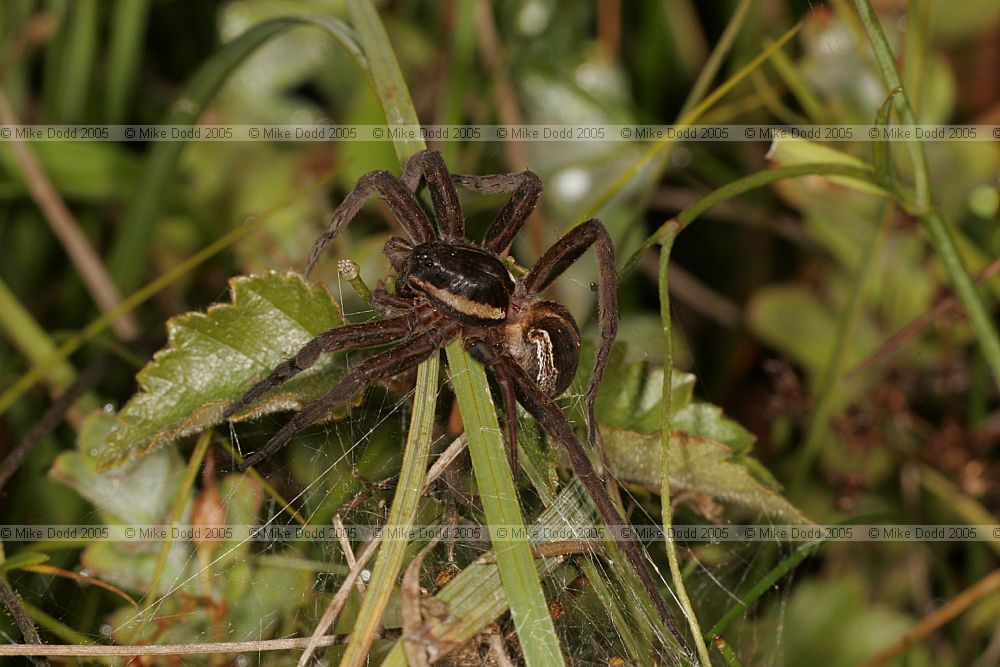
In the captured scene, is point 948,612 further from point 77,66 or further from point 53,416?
point 77,66

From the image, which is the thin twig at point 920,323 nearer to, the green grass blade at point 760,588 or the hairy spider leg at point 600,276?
the green grass blade at point 760,588

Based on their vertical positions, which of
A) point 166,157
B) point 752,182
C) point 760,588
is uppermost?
point 166,157

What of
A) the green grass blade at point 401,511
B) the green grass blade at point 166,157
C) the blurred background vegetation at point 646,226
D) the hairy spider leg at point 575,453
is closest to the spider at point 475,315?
the hairy spider leg at point 575,453

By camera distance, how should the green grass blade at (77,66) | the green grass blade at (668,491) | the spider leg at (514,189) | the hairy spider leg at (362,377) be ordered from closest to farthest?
the green grass blade at (668,491)
the hairy spider leg at (362,377)
the spider leg at (514,189)
the green grass blade at (77,66)

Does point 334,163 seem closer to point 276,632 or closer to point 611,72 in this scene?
point 611,72

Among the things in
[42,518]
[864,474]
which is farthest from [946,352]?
[42,518]

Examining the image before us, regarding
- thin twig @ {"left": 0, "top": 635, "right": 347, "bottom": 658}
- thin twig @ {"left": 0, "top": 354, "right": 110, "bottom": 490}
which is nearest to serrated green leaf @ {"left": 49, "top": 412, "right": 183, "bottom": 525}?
thin twig @ {"left": 0, "top": 354, "right": 110, "bottom": 490}

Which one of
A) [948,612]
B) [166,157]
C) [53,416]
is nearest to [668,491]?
[948,612]
